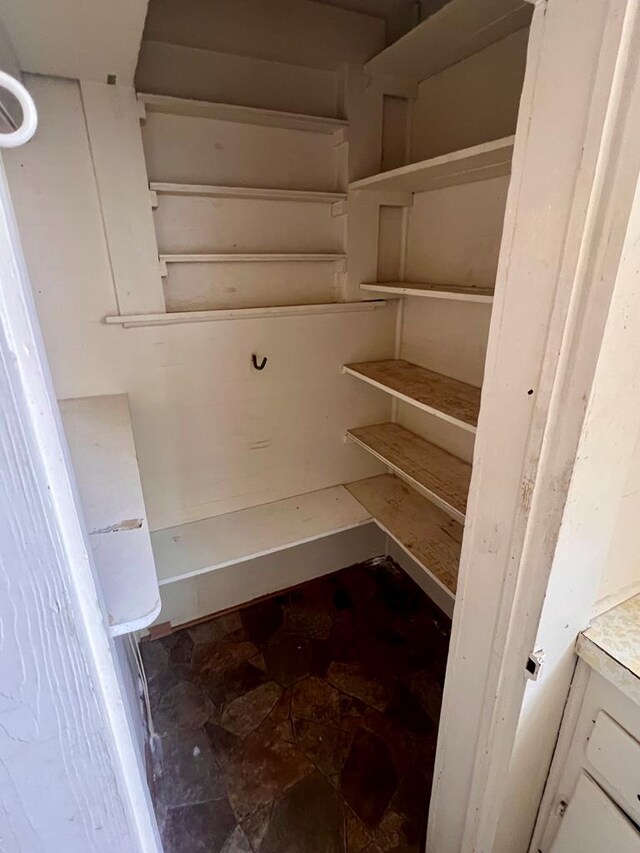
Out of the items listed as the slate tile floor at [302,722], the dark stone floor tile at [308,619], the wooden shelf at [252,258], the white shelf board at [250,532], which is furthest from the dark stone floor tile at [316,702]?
the wooden shelf at [252,258]

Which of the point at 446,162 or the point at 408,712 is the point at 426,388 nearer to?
the point at 446,162

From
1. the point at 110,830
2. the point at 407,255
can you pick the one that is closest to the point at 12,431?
the point at 110,830

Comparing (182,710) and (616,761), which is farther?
(182,710)

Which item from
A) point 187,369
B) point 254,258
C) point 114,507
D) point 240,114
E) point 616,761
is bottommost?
point 616,761

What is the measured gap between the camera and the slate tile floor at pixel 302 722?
1478 mm

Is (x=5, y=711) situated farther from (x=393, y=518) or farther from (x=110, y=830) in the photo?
(x=393, y=518)

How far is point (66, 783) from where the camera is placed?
1.94ft

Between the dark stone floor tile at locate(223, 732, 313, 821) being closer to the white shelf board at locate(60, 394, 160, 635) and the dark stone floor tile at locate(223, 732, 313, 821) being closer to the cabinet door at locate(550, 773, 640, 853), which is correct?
the cabinet door at locate(550, 773, 640, 853)

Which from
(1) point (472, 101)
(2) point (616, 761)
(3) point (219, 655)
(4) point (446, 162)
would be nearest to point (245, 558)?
(3) point (219, 655)

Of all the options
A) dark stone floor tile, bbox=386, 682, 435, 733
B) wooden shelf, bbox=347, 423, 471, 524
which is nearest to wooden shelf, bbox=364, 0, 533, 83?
wooden shelf, bbox=347, 423, 471, 524

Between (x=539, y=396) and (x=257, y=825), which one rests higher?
(x=539, y=396)

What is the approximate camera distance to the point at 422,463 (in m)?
1.95

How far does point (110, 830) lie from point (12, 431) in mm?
619

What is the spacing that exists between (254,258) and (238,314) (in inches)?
9.4
